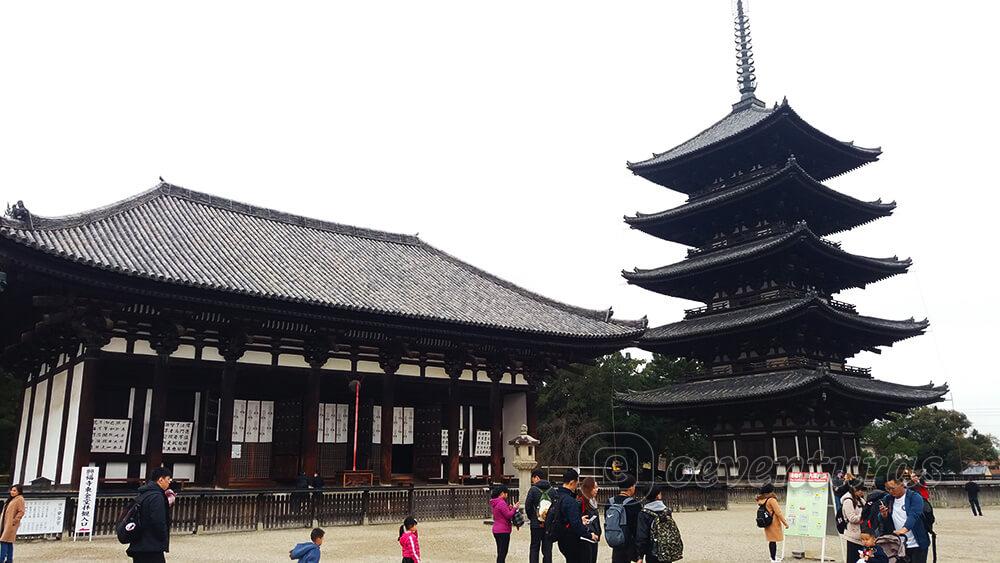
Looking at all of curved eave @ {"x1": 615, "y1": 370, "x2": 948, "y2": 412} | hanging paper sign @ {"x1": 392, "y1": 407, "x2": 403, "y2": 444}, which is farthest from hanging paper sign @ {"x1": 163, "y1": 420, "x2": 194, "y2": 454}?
curved eave @ {"x1": 615, "y1": 370, "x2": 948, "y2": 412}

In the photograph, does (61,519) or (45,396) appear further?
(45,396)

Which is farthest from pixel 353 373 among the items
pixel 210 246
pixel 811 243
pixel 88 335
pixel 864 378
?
pixel 864 378

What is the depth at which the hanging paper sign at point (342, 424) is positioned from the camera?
76.2ft

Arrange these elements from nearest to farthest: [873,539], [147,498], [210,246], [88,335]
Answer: [147,498] < [873,539] < [88,335] < [210,246]

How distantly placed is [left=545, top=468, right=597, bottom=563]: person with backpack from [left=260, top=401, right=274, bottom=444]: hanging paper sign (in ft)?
50.4

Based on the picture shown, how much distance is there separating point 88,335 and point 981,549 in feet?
66.2

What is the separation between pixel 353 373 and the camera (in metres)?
22.4

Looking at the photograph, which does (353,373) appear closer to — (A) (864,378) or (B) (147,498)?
(B) (147,498)

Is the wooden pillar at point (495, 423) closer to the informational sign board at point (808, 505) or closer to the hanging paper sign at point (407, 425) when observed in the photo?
the hanging paper sign at point (407, 425)

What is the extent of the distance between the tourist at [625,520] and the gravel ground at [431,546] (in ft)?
16.3

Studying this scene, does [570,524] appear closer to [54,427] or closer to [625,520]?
[625,520]

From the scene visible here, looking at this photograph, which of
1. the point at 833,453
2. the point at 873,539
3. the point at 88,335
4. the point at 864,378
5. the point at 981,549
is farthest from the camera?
the point at 864,378

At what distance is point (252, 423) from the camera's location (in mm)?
21609

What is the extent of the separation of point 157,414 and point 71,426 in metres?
1.89
